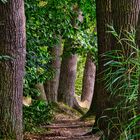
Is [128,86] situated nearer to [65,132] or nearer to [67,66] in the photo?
[65,132]

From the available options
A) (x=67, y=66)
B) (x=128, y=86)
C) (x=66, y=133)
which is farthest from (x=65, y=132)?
(x=67, y=66)

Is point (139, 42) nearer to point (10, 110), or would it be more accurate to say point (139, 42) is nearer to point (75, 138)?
point (10, 110)

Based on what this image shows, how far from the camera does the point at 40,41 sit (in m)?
9.33

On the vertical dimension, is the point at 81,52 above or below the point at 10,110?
above

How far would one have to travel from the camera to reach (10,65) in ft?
21.1

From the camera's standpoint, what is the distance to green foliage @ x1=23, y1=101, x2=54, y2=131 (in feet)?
30.3

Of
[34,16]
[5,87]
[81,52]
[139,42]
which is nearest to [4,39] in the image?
[5,87]

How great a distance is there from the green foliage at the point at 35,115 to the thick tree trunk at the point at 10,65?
241cm

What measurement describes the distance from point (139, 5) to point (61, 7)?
486 cm

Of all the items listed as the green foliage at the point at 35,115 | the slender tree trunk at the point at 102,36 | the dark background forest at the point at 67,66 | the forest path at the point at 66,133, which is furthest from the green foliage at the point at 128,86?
the green foliage at the point at 35,115

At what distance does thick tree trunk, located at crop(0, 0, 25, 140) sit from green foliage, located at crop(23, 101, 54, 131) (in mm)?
2414

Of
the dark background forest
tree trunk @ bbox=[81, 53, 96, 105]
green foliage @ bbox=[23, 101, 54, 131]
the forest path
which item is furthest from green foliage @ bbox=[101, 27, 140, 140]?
tree trunk @ bbox=[81, 53, 96, 105]

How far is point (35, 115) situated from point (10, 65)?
4.50 metres

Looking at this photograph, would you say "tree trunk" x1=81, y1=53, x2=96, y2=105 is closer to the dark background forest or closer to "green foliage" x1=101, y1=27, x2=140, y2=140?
the dark background forest
